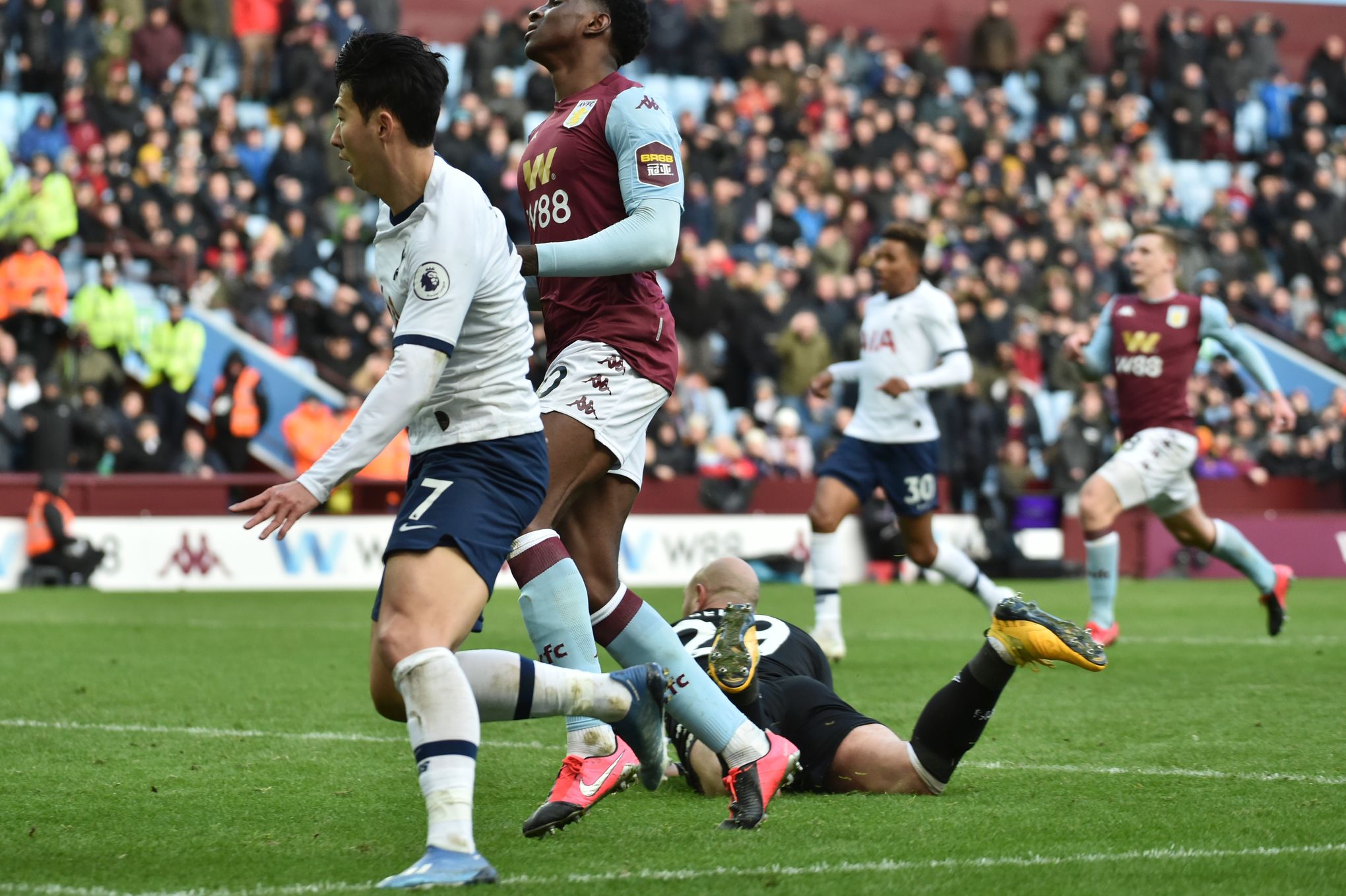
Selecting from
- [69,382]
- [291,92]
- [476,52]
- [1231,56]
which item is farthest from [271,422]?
[1231,56]

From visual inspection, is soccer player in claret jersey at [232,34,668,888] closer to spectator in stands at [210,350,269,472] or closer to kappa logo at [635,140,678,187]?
kappa logo at [635,140,678,187]

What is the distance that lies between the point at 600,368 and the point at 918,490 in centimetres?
603

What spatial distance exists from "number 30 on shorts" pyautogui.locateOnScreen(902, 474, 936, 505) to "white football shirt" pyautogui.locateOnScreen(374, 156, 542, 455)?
6814 millimetres

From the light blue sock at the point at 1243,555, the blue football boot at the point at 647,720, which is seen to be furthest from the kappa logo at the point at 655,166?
the light blue sock at the point at 1243,555

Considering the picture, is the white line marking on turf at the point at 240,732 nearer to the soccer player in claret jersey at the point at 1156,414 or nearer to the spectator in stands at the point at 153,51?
the soccer player in claret jersey at the point at 1156,414

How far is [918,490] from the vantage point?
11.5 metres

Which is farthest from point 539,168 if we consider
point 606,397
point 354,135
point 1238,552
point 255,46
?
point 255,46

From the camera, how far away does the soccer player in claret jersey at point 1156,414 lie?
11656 mm

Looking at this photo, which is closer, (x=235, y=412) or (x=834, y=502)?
(x=834, y=502)

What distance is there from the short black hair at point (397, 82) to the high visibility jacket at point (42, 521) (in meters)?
13.9

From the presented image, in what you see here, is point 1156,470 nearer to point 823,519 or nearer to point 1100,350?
point 1100,350

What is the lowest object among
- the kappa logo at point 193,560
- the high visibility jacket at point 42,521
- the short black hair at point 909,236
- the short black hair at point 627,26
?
the kappa logo at point 193,560

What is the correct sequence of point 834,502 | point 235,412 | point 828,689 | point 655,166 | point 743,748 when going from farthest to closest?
point 235,412 < point 834,502 < point 828,689 < point 655,166 < point 743,748

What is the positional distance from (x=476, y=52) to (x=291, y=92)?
2.82 m
